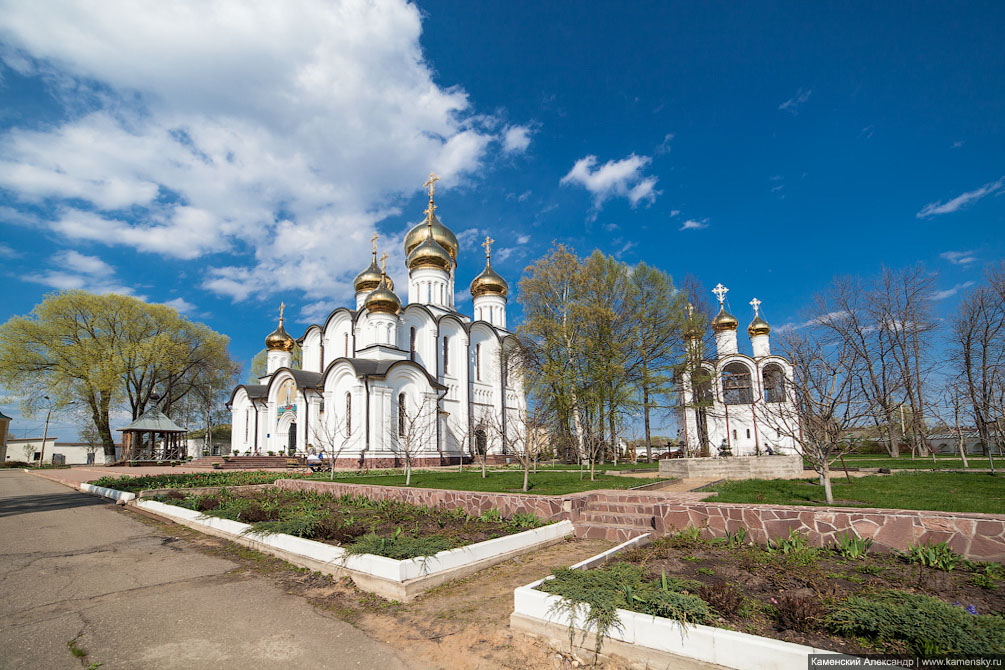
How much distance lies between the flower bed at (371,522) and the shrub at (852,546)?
416 centimetres

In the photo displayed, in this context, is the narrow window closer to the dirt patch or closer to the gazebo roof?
the gazebo roof

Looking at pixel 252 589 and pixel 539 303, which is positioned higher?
pixel 539 303

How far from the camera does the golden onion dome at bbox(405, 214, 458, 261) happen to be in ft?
114

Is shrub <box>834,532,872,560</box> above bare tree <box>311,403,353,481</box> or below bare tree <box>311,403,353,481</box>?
Answer: below

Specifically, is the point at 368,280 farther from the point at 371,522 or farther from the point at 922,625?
the point at 922,625

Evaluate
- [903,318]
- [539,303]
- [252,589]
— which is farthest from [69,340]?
[903,318]

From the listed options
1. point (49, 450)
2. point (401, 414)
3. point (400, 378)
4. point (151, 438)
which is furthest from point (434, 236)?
point (49, 450)

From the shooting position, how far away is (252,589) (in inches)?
228

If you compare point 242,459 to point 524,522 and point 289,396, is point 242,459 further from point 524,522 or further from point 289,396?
point 524,522

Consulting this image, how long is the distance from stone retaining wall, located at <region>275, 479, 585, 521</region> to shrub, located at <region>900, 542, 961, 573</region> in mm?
4607

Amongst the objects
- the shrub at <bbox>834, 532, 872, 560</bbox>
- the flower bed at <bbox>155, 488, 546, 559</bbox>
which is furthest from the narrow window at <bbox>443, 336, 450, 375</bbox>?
the shrub at <bbox>834, 532, 872, 560</bbox>

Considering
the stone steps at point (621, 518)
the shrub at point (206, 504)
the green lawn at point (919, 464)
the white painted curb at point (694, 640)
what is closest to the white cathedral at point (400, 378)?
the shrub at point (206, 504)

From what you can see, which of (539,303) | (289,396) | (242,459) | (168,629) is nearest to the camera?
(168,629)

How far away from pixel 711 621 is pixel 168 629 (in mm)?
4618
